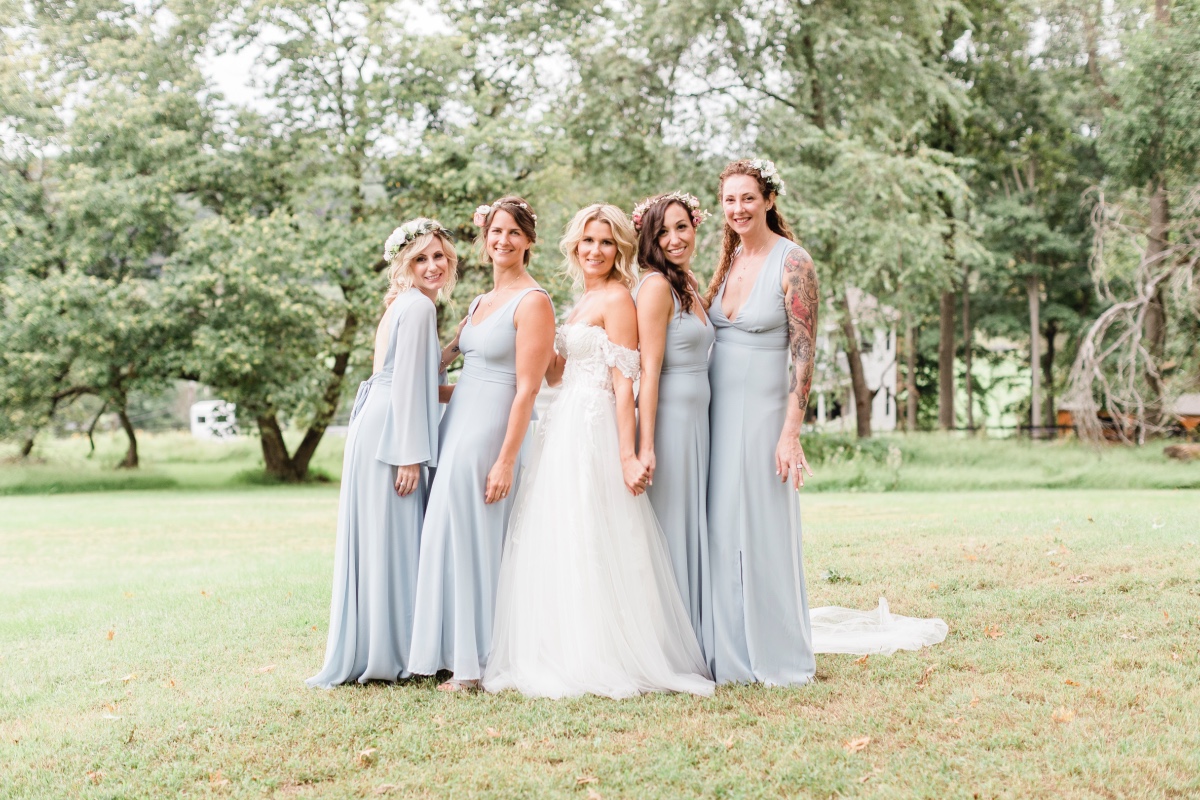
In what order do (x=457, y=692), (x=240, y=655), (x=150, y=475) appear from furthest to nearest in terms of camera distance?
(x=150, y=475)
(x=240, y=655)
(x=457, y=692)

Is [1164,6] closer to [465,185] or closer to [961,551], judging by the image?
[465,185]

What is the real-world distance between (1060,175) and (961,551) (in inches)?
1039

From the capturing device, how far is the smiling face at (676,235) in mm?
5500

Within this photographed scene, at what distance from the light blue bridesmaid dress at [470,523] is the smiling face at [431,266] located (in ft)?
1.47

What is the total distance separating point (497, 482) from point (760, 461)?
1.37 metres

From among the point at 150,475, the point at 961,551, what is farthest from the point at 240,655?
the point at 150,475

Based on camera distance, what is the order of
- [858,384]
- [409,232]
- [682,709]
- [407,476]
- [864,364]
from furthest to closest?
[864,364], [858,384], [409,232], [407,476], [682,709]

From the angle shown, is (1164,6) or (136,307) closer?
(136,307)

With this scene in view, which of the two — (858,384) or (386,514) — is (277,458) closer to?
(858,384)

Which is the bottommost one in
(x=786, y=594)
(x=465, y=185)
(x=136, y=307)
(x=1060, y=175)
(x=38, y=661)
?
(x=38, y=661)

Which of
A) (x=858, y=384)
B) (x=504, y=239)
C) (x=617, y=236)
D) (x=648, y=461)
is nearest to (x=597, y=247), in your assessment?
(x=617, y=236)

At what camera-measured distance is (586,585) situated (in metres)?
5.28

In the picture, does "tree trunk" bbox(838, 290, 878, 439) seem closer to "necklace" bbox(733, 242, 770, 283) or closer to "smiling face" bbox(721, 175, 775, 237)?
"necklace" bbox(733, 242, 770, 283)

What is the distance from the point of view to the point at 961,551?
30.4 feet
